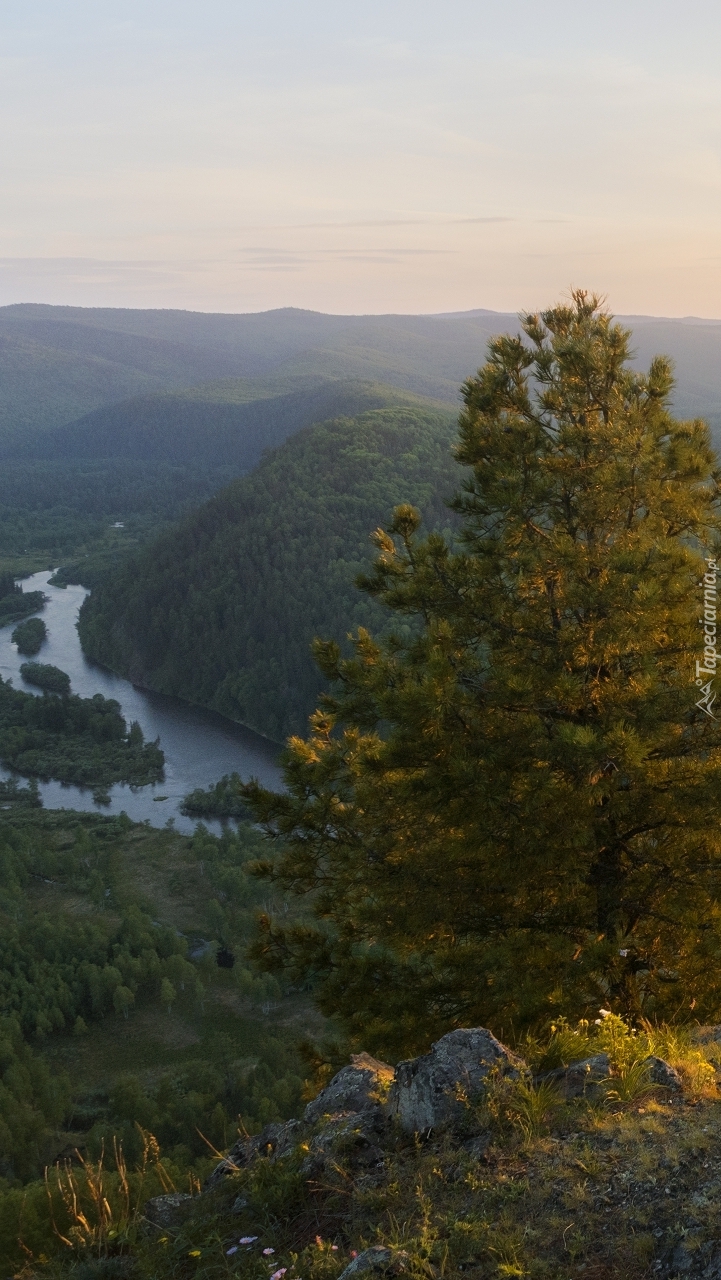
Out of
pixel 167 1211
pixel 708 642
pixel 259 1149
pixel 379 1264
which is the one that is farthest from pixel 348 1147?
pixel 708 642

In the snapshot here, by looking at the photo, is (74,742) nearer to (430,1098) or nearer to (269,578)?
(269,578)

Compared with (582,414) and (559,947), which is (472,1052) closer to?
(559,947)

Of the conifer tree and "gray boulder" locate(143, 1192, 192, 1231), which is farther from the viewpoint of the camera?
the conifer tree

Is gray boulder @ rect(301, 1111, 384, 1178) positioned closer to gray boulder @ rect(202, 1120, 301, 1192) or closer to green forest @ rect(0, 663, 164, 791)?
gray boulder @ rect(202, 1120, 301, 1192)

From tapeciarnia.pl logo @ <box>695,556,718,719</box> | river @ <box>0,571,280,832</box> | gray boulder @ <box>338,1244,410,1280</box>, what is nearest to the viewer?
gray boulder @ <box>338,1244,410,1280</box>

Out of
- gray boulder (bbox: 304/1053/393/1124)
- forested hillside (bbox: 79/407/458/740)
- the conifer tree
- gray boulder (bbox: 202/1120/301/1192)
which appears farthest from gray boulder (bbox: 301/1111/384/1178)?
forested hillside (bbox: 79/407/458/740)

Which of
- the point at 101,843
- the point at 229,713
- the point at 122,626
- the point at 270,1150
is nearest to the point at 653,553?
the point at 270,1150

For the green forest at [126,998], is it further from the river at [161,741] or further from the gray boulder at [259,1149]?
the gray boulder at [259,1149]
